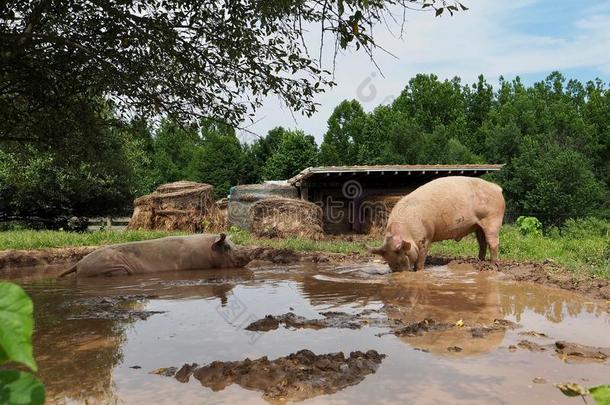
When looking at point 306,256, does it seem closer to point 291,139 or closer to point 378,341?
point 378,341

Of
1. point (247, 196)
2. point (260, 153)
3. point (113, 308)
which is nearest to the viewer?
point (113, 308)

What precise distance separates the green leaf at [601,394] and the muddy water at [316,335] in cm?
282

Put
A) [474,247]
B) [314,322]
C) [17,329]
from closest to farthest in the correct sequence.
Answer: [17,329] < [314,322] < [474,247]

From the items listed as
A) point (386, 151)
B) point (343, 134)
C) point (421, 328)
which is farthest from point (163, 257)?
point (343, 134)

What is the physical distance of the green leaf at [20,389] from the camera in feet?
2.32

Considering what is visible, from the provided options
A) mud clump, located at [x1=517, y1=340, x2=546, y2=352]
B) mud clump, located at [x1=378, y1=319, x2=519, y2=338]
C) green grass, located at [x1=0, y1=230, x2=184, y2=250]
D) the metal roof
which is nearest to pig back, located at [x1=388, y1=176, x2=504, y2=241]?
mud clump, located at [x1=378, y1=319, x2=519, y2=338]

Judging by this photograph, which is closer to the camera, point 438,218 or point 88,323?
point 88,323

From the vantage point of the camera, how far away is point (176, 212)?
18.0m

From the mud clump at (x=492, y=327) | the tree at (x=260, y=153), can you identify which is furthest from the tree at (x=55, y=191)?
the tree at (x=260, y=153)

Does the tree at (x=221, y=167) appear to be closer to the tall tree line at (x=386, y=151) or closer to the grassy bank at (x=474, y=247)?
the tall tree line at (x=386, y=151)

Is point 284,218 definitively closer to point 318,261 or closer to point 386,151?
point 318,261

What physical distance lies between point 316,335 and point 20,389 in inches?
181

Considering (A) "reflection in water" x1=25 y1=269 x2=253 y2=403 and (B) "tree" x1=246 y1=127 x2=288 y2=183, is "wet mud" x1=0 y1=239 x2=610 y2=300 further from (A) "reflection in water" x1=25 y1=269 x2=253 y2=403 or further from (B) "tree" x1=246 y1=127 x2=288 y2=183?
(B) "tree" x1=246 y1=127 x2=288 y2=183

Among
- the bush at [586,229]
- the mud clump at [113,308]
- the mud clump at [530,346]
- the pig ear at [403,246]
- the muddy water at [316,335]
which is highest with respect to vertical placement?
the pig ear at [403,246]
